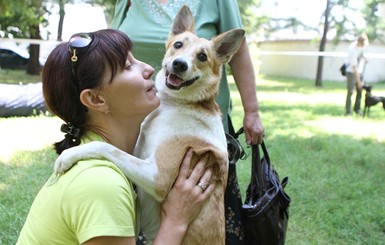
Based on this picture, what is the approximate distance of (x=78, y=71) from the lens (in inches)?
65.8

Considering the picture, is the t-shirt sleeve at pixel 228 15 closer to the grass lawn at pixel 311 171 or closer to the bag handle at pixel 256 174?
the bag handle at pixel 256 174

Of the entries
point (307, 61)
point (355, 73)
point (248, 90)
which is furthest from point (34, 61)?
point (248, 90)

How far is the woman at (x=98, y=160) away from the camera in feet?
4.69

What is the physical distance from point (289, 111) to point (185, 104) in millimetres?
8886

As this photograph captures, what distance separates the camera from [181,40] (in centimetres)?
236

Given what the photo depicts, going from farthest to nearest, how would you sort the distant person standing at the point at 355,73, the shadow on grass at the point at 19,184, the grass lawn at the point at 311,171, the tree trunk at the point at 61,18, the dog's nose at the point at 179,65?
the tree trunk at the point at 61,18
the distant person standing at the point at 355,73
the grass lawn at the point at 311,171
the shadow on grass at the point at 19,184
the dog's nose at the point at 179,65

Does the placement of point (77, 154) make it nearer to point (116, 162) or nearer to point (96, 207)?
point (116, 162)

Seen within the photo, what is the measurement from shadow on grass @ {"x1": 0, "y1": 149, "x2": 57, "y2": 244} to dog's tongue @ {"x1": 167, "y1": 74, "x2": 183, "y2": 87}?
6.26ft

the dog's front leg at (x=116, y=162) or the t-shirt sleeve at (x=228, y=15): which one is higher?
the t-shirt sleeve at (x=228, y=15)

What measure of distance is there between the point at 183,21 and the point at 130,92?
0.77m

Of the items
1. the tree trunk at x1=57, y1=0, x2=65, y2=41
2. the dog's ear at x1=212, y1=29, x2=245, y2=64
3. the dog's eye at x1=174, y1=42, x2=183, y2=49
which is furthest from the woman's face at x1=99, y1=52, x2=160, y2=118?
the tree trunk at x1=57, y1=0, x2=65, y2=41

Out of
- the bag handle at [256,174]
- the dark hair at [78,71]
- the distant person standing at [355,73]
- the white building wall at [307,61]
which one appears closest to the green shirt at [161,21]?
the bag handle at [256,174]

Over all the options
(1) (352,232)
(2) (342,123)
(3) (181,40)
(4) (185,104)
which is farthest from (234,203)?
(2) (342,123)

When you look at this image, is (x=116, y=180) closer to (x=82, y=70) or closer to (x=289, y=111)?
(x=82, y=70)
